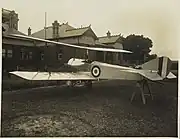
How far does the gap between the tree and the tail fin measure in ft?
0.17

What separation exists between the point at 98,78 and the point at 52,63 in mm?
379

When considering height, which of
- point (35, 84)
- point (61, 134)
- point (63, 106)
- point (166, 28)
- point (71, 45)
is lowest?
point (61, 134)

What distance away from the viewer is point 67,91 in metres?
1.95

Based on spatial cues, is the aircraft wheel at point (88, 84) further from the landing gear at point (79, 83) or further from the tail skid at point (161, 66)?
the tail skid at point (161, 66)

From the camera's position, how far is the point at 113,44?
1951mm

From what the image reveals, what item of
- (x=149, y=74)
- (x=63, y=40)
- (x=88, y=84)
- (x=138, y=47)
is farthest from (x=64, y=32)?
(x=149, y=74)

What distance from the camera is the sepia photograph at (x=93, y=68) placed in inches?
74.3

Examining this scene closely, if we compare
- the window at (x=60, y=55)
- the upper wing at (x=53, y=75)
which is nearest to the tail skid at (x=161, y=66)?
the upper wing at (x=53, y=75)

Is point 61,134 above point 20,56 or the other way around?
the other way around

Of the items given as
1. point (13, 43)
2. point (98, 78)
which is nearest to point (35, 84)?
point (13, 43)

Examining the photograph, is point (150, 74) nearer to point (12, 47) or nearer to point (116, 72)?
point (116, 72)

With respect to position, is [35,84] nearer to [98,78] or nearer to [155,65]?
[98,78]

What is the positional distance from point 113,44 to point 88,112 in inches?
22.3

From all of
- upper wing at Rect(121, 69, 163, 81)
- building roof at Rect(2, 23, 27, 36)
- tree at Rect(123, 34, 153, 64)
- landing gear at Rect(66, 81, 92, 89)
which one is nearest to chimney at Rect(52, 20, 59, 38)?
building roof at Rect(2, 23, 27, 36)
